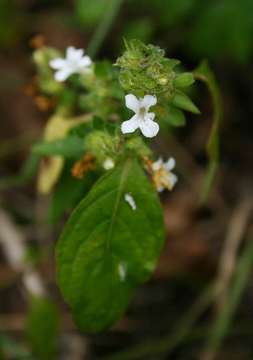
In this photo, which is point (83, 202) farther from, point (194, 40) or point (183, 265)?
point (194, 40)

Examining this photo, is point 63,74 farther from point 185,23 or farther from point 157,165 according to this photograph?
point 185,23

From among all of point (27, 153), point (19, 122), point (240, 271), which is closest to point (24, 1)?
point (19, 122)

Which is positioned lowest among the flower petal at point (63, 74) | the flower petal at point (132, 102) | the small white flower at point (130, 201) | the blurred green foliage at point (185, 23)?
the small white flower at point (130, 201)

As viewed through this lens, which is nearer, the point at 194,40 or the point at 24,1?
the point at 194,40

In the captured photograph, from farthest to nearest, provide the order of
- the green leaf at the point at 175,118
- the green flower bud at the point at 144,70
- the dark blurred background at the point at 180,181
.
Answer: the dark blurred background at the point at 180,181 < the green leaf at the point at 175,118 < the green flower bud at the point at 144,70

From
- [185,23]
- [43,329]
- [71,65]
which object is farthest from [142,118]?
[185,23]

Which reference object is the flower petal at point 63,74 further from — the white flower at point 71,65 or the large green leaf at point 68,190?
the large green leaf at point 68,190

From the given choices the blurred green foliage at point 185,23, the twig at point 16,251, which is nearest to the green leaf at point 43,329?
the twig at point 16,251

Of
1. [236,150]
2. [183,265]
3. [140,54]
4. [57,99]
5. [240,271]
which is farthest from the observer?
[236,150]
